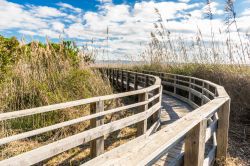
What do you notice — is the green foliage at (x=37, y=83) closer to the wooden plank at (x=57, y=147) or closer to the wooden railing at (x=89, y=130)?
the wooden railing at (x=89, y=130)

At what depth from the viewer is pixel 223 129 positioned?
5.29m

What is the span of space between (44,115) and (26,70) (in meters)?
1.92

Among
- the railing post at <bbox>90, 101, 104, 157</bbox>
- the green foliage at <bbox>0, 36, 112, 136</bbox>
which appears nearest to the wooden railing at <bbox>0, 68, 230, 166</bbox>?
the railing post at <bbox>90, 101, 104, 157</bbox>

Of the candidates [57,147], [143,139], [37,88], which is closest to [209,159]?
[143,139]

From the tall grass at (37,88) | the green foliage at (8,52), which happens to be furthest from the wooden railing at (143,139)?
the green foliage at (8,52)

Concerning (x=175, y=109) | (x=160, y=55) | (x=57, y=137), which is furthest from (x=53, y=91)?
(x=160, y=55)

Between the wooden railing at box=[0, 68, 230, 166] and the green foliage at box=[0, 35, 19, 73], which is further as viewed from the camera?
the green foliage at box=[0, 35, 19, 73]

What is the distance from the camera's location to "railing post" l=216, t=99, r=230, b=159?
5.26m

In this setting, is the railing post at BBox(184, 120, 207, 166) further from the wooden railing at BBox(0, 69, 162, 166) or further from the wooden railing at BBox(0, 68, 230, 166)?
the wooden railing at BBox(0, 69, 162, 166)

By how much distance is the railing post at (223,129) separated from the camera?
5.26 m

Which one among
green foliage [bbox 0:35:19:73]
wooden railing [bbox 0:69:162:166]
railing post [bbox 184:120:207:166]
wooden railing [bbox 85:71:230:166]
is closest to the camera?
wooden railing [bbox 85:71:230:166]

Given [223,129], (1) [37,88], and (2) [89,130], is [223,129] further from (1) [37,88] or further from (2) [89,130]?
(1) [37,88]

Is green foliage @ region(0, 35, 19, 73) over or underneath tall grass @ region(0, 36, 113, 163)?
over

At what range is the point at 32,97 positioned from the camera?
7414 millimetres
